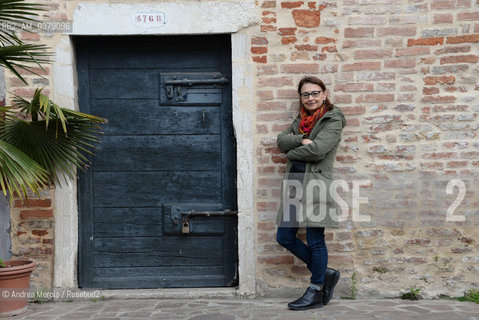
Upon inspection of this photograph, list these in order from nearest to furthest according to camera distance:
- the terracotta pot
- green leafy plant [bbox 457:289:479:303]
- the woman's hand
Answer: the terracotta pot
the woman's hand
green leafy plant [bbox 457:289:479:303]

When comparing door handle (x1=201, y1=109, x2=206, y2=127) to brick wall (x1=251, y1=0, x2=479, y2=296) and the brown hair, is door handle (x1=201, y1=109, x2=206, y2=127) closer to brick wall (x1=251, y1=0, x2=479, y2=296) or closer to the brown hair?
brick wall (x1=251, y1=0, x2=479, y2=296)

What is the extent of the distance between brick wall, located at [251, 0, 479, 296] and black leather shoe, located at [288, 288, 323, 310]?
0.39 metres

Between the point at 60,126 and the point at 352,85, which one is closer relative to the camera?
the point at 60,126

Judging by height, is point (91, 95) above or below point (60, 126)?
above

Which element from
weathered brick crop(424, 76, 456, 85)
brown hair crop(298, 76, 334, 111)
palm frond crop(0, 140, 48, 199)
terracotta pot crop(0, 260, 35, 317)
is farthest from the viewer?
weathered brick crop(424, 76, 456, 85)

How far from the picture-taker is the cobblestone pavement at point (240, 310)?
3.77 m

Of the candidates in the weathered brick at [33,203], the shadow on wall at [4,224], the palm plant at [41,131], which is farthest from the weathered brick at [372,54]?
the shadow on wall at [4,224]

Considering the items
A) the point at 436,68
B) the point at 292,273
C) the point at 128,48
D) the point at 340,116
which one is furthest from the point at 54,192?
the point at 436,68

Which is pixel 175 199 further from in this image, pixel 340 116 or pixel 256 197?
pixel 340 116

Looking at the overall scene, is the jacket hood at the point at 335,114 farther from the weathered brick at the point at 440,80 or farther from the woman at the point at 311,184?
the weathered brick at the point at 440,80

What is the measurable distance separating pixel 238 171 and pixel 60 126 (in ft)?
4.77

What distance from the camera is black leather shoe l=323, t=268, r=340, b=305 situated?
405 centimetres

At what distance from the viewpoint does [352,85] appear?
171 inches

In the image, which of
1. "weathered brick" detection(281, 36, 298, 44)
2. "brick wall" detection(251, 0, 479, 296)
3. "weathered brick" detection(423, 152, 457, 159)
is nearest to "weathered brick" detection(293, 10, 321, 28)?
"brick wall" detection(251, 0, 479, 296)
